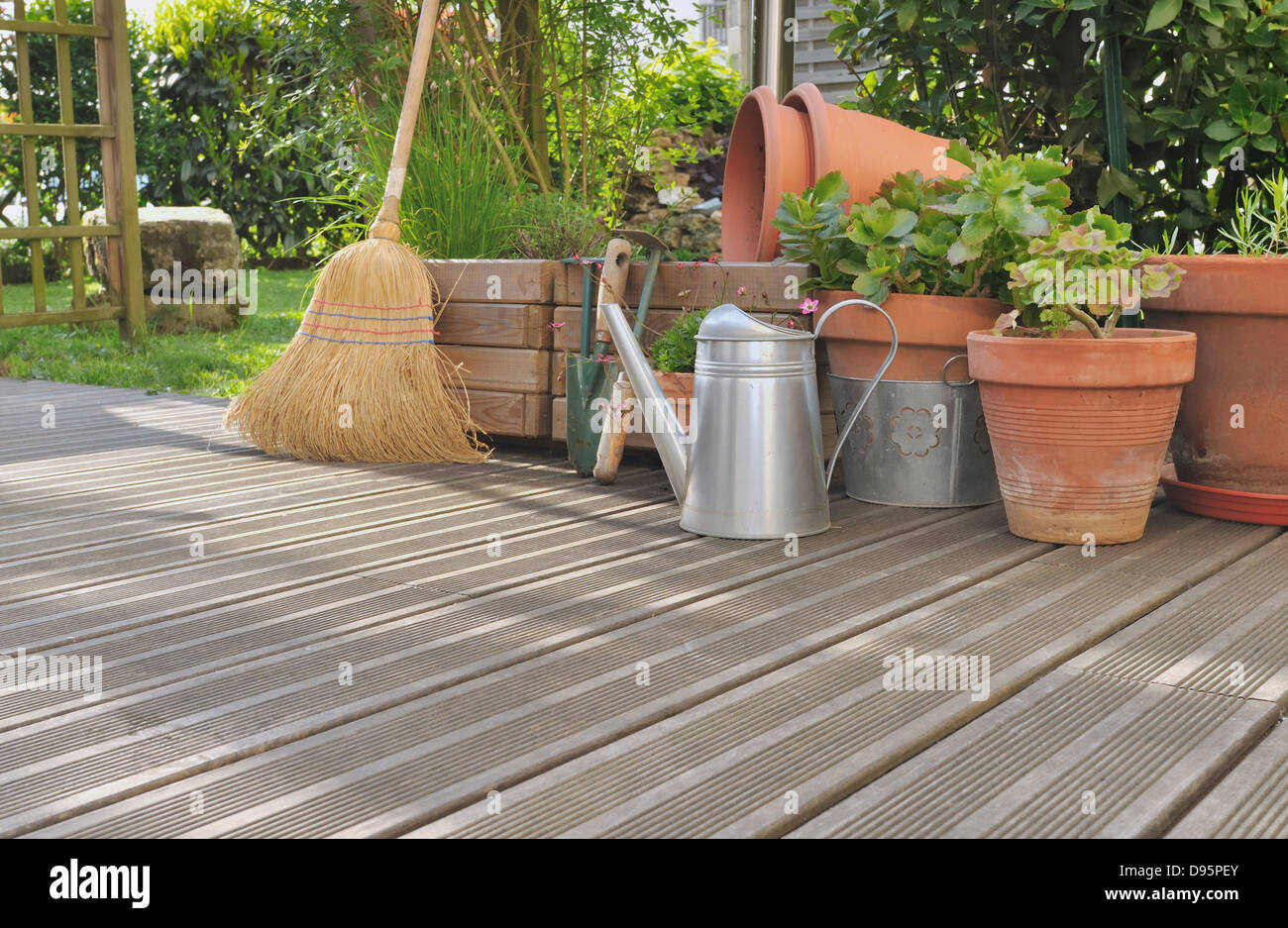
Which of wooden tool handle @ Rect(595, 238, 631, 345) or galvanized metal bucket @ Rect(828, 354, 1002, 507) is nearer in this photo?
galvanized metal bucket @ Rect(828, 354, 1002, 507)

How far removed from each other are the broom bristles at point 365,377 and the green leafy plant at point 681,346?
0.63 m

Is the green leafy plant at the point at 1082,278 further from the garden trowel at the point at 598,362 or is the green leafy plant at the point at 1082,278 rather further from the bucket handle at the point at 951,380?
the garden trowel at the point at 598,362

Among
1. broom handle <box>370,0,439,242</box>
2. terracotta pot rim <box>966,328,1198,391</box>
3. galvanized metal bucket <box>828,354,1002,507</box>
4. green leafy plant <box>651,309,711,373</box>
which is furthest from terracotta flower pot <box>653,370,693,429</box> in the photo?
broom handle <box>370,0,439,242</box>

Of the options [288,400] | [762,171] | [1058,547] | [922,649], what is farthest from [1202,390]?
[288,400]

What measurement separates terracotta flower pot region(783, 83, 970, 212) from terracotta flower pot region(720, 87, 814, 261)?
0.14 feet

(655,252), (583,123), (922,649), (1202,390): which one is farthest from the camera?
(583,123)

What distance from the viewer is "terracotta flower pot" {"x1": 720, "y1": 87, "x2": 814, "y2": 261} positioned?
285cm

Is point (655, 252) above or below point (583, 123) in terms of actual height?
below

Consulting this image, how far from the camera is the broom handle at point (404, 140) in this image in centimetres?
316

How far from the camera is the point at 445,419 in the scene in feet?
10.3

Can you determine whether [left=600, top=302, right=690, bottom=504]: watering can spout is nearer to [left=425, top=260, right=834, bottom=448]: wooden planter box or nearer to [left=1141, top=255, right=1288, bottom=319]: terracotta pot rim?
[left=425, top=260, right=834, bottom=448]: wooden planter box
